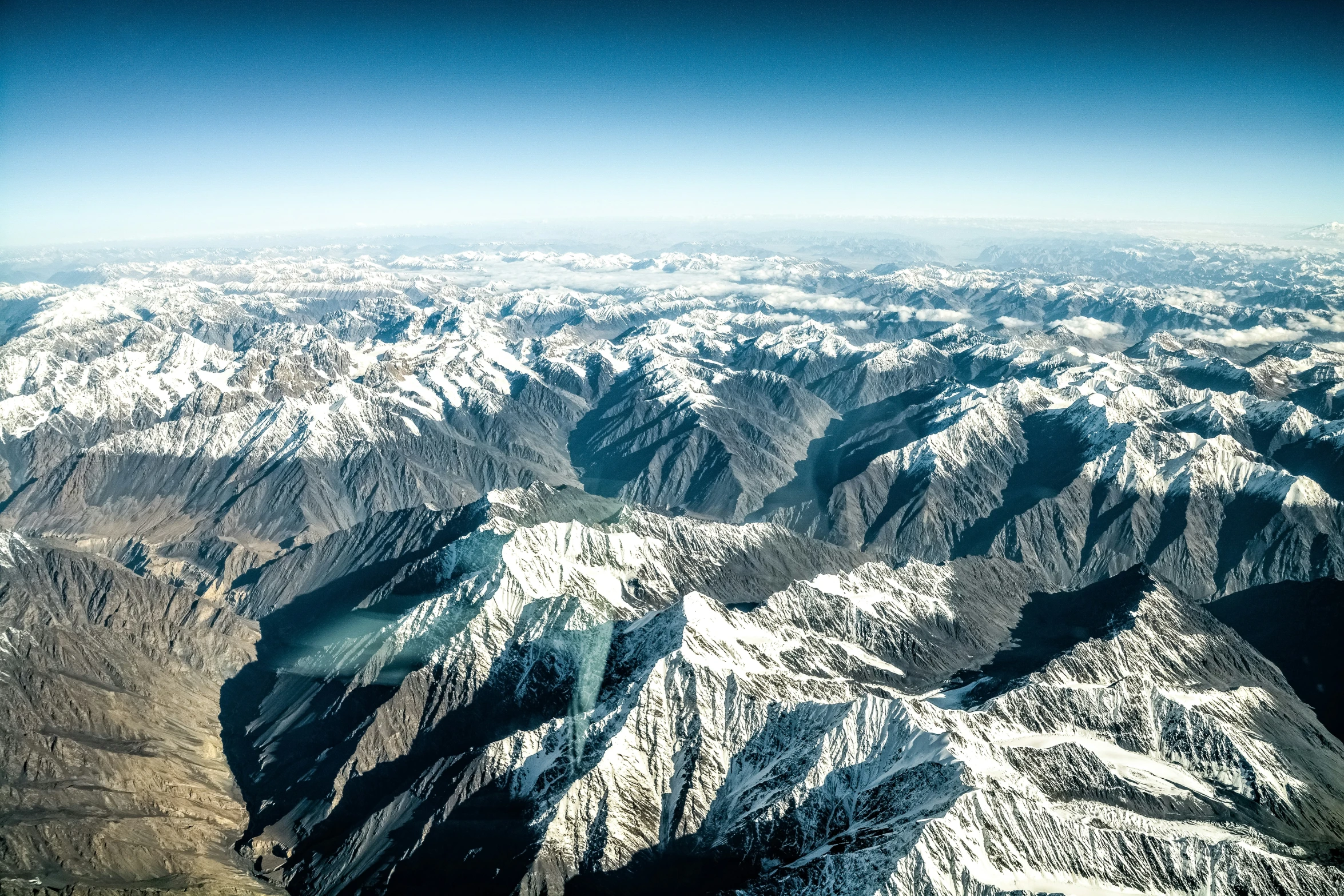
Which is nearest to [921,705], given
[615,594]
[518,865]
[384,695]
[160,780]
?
[518,865]

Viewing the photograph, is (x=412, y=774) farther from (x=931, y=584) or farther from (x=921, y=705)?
(x=931, y=584)

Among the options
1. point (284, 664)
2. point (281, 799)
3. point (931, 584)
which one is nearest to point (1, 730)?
point (281, 799)

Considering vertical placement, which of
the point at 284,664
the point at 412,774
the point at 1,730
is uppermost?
the point at 1,730

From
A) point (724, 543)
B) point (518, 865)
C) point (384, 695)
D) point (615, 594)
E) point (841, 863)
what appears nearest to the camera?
point (841, 863)

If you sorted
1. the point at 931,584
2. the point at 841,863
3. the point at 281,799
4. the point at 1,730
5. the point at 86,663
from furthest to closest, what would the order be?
the point at 931,584 → the point at 86,663 → the point at 281,799 → the point at 1,730 → the point at 841,863

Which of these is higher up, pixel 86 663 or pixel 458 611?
pixel 458 611

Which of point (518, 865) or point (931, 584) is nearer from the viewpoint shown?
point (518, 865)

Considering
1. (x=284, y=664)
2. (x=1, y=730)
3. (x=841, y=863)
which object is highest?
(x=841, y=863)

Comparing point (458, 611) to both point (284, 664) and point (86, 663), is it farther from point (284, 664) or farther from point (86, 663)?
point (86, 663)

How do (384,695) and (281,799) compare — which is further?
(384,695)
